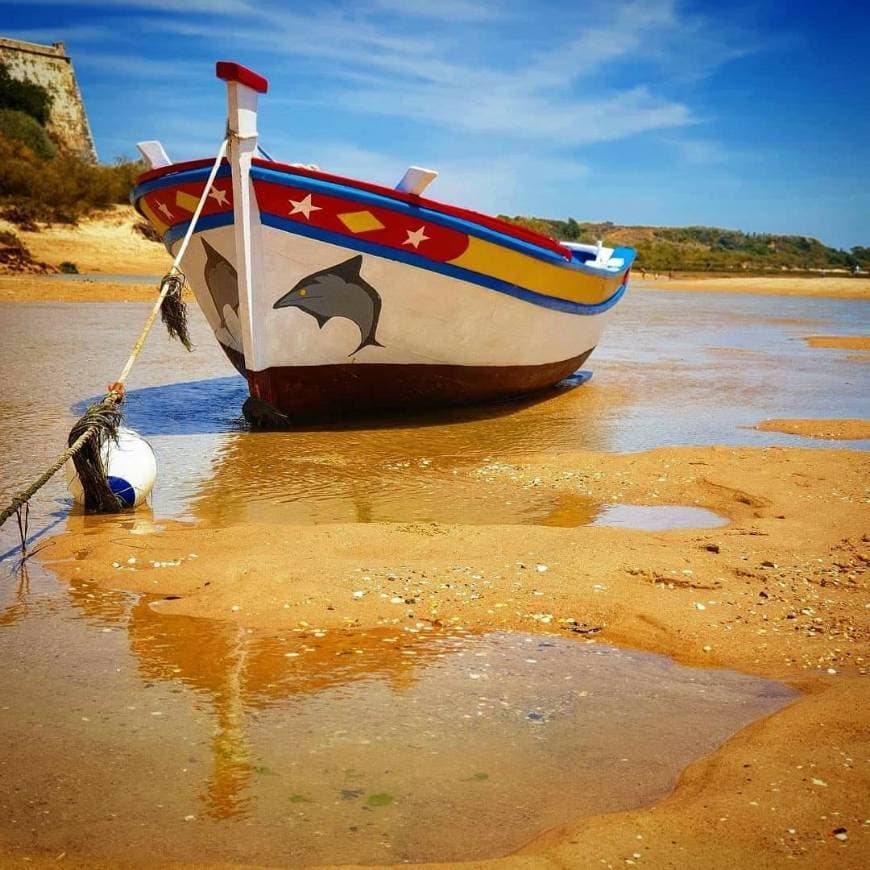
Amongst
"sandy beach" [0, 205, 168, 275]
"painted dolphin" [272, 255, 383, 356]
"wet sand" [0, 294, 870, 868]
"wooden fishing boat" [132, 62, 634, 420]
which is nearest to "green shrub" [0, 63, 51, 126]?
"sandy beach" [0, 205, 168, 275]

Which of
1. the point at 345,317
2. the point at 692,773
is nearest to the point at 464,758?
the point at 692,773

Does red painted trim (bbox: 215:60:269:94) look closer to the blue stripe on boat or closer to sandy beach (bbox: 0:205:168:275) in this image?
the blue stripe on boat

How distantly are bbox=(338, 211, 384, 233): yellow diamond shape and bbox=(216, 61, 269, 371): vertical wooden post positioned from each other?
25.6 inches

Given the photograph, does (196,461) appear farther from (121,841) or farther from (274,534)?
(121,841)

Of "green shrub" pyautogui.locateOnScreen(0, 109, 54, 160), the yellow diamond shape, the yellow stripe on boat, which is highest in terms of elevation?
"green shrub" pyautogui.locateOnScreen(0, 109, 54, 160)

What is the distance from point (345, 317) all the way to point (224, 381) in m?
3.38

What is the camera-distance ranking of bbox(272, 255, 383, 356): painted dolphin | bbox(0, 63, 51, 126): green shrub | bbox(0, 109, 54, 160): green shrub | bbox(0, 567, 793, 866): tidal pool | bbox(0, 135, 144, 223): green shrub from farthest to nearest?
bbox(0, 63, 51, 126): green shrub, bbox(0, 109, 54, 160): green shrub, bbox(0, 135, 144, 223): green shrub, bbox(272, 255, 383, 356): painted dolphin, bbox(0, 567, 793, 866): tidal pool

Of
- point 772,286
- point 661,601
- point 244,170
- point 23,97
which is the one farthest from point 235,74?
point 23,97

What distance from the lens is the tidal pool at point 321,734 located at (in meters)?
2.25

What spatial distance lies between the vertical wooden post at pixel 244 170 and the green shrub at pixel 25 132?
40422 millimetres

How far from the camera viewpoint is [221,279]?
7629 mm

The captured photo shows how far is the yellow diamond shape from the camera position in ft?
23.1

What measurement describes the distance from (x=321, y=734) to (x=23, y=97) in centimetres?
5500

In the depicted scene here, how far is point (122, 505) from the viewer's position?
5059 mm
